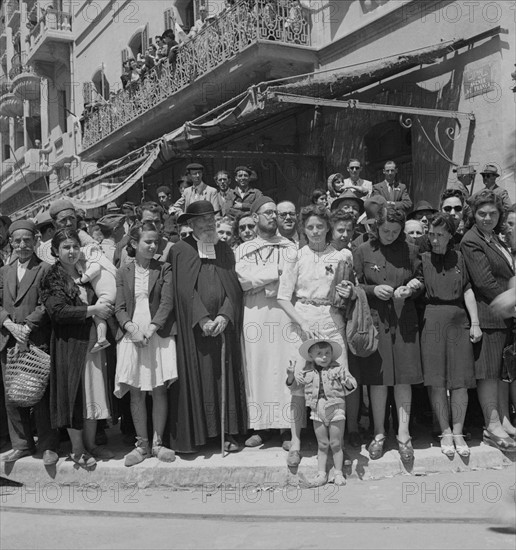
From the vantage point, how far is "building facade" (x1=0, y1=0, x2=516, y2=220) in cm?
1156

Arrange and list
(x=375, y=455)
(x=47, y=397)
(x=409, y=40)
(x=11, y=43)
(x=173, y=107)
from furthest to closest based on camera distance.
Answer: (x=11, y=43), (x=173, y=107), (x=409, y=40), (x=47, y=397), (x=375, y=455)

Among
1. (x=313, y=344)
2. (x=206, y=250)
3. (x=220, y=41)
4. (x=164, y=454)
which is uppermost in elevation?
(x=220, y=41)

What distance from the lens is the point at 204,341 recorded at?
6.46 m

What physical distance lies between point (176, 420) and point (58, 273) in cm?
159

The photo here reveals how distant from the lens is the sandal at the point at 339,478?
5.82m

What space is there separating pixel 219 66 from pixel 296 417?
10.5 m

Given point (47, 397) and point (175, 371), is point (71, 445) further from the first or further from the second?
point (175, 371)

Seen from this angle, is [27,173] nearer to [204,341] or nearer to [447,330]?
[204,341]

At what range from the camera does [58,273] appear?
21.2ft

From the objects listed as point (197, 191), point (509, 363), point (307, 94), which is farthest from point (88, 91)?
point (509, 363)

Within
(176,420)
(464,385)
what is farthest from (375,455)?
(176,420)

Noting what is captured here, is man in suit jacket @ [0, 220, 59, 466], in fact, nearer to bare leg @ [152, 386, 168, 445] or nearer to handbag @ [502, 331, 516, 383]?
bare leg @ [152, 386, 168, 445]

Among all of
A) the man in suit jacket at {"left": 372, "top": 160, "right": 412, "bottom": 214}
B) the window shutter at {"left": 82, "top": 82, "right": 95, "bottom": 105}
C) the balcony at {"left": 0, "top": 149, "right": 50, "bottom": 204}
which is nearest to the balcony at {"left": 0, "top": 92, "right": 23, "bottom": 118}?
the balcony at {"left": 0, "top": 149, "right": 50, "bottom": 204}

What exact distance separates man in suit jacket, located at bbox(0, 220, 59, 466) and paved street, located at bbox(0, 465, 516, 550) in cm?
52
